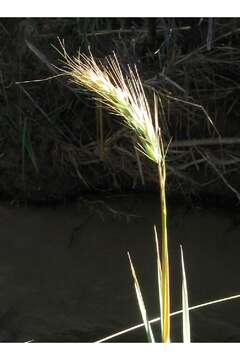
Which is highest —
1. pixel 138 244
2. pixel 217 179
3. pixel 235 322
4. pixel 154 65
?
pixel 154 65

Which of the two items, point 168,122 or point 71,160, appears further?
Answer: point 71,160

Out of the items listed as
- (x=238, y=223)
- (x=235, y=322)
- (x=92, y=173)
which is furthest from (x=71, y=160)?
(x=235, y=322)

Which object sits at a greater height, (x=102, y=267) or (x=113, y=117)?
(x=113, y=117)

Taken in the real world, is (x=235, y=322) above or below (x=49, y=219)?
below

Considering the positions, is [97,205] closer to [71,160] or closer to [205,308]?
[71,160]

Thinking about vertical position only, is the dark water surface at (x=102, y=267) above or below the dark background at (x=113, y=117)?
below

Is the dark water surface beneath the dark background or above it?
beneath

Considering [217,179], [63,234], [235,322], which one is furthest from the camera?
[63,234]

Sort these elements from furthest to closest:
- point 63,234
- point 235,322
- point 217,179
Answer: point 63,234 → point 217,179 → point 235,322
